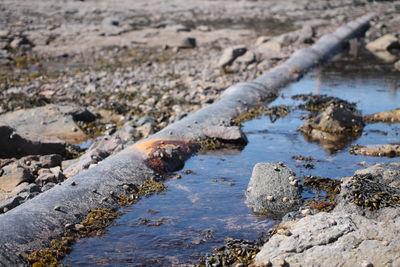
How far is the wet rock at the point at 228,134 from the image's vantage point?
11.3 metres

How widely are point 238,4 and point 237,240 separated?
46804 mm

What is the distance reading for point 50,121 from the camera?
14.4 meters

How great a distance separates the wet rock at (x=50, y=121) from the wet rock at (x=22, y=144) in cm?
167

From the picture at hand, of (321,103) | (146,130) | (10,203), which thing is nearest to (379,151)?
(321,103)

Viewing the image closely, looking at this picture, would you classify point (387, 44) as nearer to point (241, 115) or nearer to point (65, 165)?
point (241, 115)

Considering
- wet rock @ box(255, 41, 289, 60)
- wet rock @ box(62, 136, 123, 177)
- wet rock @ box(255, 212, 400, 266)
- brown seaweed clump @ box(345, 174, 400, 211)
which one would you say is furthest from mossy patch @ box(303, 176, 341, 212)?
wet rock @ box(255, 41, 289, 60)

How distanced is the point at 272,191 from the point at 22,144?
6.15 meters

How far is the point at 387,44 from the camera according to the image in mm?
27375

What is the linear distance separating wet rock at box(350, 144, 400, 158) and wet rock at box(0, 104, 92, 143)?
23.3 feet

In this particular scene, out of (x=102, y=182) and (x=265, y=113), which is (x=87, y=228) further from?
(x=265, y=113)

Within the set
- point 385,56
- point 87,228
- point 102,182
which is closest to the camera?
point 87,228

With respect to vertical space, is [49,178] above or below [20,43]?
below

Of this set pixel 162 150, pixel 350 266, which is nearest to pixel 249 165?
pixel 162 150

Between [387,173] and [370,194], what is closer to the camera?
[370,194]
